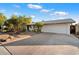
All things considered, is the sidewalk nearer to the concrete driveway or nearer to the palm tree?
the concrete driveway

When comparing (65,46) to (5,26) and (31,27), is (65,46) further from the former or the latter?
(5,26)

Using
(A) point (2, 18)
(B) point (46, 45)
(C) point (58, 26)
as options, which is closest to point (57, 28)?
(C) point (58, 26)

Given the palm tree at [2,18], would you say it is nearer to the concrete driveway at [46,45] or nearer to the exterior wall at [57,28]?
the concrete driveway at [46,45]

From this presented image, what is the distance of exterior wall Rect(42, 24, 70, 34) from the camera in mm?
6574

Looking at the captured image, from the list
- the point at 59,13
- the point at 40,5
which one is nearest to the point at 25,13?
the point at 40,5

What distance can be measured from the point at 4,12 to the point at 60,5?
1533 millimetres

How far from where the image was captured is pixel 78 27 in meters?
6.68

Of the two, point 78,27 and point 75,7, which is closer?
point 75,7

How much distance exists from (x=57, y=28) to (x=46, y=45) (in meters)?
0.65

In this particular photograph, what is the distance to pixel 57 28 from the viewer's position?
6.65 metres

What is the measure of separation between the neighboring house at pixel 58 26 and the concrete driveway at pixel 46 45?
17 cm

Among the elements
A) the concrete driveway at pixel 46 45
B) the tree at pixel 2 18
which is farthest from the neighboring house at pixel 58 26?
the tree at pixel 2 18

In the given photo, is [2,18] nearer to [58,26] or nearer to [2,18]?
[2,18]
